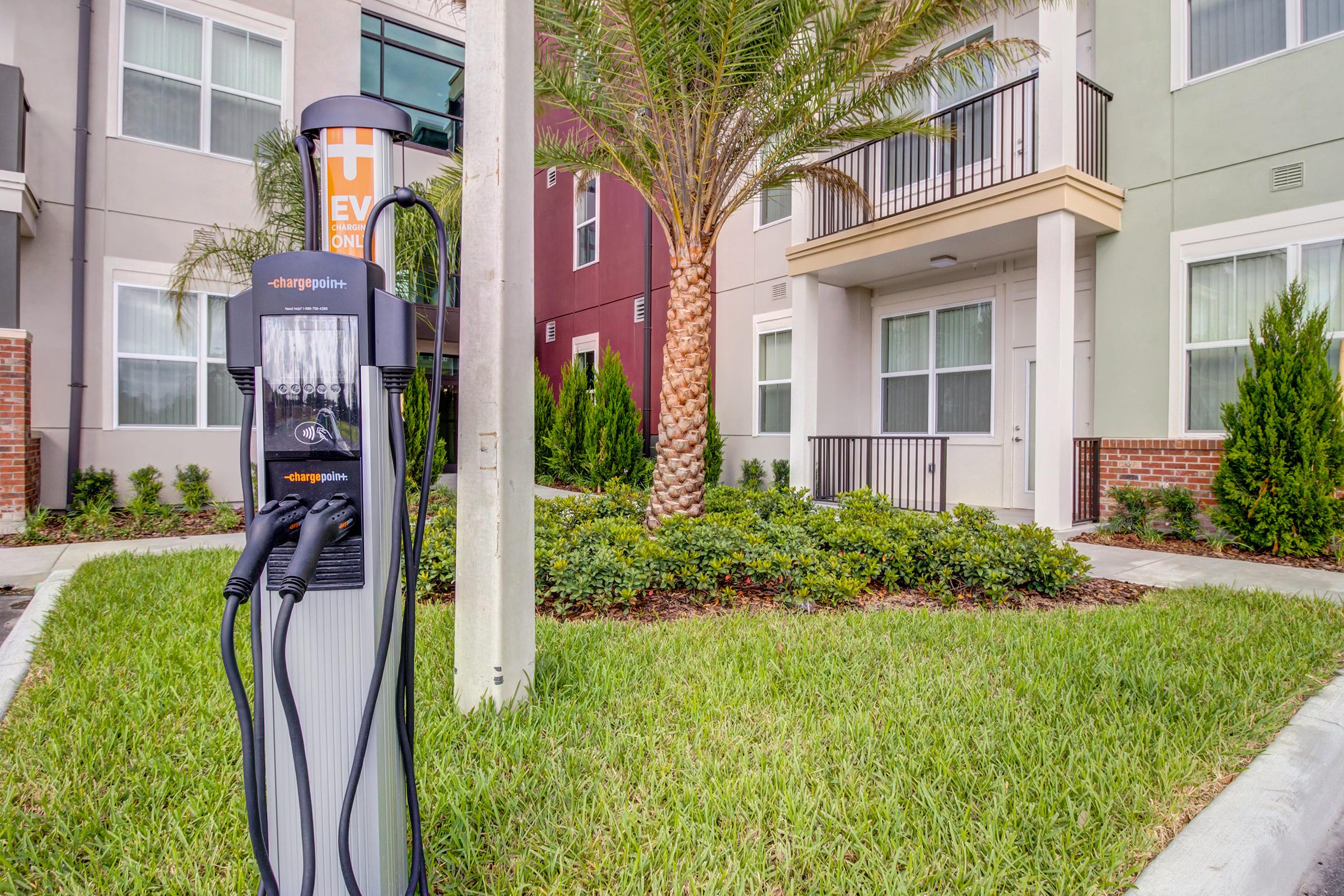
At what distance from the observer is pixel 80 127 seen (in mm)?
8008

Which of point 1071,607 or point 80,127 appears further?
point 80,127

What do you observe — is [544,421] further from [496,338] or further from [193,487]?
[496,338]

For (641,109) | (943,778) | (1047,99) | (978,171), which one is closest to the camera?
(943,778)

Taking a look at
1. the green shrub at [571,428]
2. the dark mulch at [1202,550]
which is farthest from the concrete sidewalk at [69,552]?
the dark mulch at [1202,550]

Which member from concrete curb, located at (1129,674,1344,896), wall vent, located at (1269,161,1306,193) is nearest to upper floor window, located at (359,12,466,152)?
wall vent, located at (1269,161,1306,193)

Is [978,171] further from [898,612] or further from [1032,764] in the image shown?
[1032,764]

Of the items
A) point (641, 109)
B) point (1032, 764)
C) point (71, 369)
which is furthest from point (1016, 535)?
point (71, 369)

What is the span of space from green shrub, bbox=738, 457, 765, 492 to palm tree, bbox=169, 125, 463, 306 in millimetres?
5016

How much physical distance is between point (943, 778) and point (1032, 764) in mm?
329

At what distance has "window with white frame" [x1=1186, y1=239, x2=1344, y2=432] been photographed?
6457mm

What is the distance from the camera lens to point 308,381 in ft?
4.24

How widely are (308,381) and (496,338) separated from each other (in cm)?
110

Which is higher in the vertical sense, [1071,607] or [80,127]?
[80,127]

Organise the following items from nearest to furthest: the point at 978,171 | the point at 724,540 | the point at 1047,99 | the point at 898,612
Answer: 1. the point at 898,612
2. the point at 724,540
3. the point at 1047,99
4. the point at 978,171
